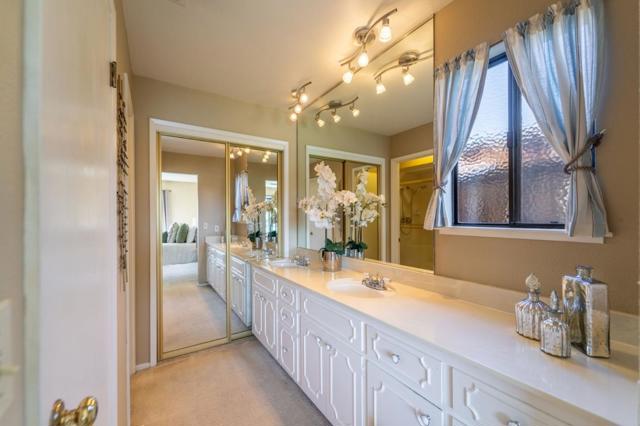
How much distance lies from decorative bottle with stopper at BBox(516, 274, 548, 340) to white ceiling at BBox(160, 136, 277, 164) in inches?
107

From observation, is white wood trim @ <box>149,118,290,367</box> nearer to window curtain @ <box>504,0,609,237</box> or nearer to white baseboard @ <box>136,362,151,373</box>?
white baseboard @ <box>136,362,151,373</box>

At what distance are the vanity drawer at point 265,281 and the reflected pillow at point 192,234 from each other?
81 cm

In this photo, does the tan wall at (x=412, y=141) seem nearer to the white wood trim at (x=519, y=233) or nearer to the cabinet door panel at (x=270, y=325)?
the white wood trim at (x=519, y=233)

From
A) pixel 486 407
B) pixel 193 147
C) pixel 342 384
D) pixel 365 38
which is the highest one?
pixel 365 38

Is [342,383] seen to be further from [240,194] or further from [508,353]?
[240,194]

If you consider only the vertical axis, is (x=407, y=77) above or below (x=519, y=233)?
above

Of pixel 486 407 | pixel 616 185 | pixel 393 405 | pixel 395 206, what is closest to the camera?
pixel 486 407

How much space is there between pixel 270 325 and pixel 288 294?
1.73 ft

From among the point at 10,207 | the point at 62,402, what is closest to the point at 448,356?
the point at 62,402

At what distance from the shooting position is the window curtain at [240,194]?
291 centimetres

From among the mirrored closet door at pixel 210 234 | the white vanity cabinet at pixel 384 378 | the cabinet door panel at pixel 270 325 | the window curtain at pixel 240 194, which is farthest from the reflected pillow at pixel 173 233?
the white vanity cabinet at pixel 384 378

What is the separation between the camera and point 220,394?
6.30 ft

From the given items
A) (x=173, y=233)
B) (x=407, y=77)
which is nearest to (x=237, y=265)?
(x=173, y=233)

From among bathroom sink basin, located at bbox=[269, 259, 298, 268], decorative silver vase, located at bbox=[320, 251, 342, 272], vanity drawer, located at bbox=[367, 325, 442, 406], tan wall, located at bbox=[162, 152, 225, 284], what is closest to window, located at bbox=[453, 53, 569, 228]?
vanity drawer, located at bbox=[367, 325, 442, 406]
